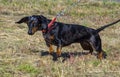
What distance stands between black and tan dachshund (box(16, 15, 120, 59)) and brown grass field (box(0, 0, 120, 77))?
233mm

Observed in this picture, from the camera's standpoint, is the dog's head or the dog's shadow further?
the dog's shadow

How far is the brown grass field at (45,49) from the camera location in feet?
26.0

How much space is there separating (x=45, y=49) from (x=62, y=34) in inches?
46.6

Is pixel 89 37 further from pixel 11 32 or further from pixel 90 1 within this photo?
pixel 90 1

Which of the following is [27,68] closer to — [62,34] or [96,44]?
[62,34]

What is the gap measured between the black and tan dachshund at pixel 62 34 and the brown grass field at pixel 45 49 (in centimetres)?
23

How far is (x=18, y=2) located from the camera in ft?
57.9

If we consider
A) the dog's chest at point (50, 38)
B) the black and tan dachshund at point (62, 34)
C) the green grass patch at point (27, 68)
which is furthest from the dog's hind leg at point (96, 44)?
the green grass patch at point (27, 68)

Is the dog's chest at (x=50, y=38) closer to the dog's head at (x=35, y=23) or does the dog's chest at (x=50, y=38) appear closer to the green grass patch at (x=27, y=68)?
the dog's head at (x=35, y=23)

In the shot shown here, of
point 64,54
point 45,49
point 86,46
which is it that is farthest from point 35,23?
point 45,49

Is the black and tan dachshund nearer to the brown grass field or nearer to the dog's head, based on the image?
the dog's head

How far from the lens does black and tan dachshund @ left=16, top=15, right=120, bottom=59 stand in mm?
8680

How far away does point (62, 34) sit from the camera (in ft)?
30.3

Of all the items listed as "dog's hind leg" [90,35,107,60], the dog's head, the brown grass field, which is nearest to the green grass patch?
the brown grass field
